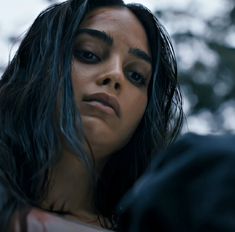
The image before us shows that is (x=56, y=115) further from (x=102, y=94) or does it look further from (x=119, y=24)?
(x=119, y=24)

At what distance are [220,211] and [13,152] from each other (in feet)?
3.95

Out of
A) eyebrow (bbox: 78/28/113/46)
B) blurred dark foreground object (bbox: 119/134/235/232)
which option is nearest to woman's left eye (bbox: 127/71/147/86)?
eyebrow (bbox: 78/28/113/46)

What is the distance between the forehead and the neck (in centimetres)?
38

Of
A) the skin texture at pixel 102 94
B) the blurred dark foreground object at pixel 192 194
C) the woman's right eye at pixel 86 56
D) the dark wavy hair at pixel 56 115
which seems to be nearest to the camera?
the blurred dark foreground object at pixel 192 194

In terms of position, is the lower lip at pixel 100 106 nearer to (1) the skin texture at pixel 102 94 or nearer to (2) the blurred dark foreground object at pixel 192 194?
(1) the skin texture at pixel 102 94

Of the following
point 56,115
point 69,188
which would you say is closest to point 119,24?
point 56,115

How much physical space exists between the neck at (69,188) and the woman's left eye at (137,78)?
302mm

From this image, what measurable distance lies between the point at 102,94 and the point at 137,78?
0.20 metres

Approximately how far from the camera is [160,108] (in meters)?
2.48

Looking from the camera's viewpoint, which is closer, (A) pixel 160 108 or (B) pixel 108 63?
(B) pixel 108 63

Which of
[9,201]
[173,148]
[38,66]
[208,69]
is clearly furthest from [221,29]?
[173,148]

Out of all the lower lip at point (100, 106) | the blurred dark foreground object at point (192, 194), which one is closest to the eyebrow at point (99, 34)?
the lower lip at point (100, 106)

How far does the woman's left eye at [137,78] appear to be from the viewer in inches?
90.7

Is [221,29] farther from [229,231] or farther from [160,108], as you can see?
[229,231]
